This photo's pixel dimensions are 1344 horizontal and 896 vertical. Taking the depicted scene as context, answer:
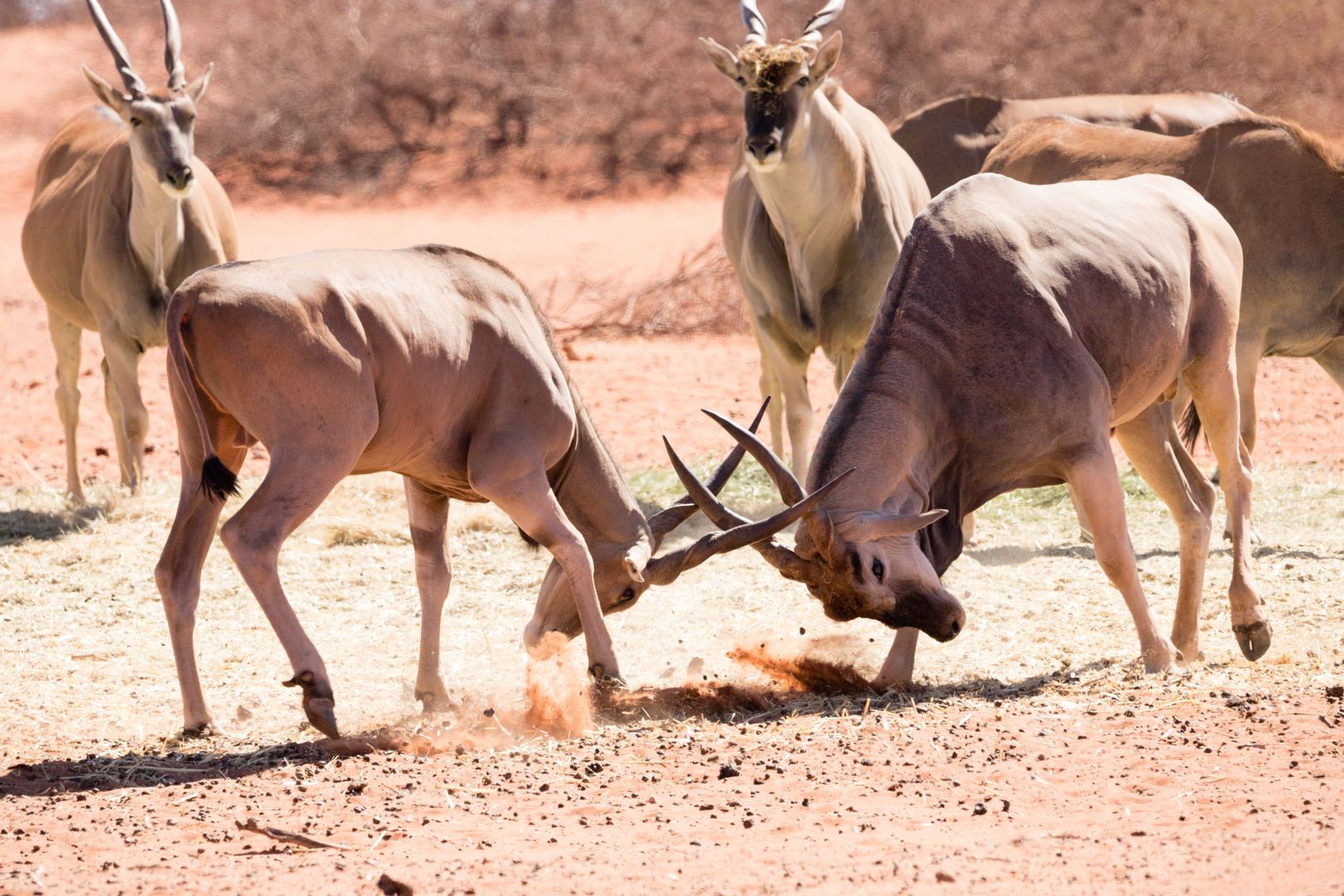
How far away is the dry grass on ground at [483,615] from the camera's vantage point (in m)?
5.62

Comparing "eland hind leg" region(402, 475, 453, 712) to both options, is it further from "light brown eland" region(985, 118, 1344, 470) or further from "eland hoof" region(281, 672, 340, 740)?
"light brown eland" region(985, 118, 1344, 470)

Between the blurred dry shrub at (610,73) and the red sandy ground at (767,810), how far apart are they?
1893 cm

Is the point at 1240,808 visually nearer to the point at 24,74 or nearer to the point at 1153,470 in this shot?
the point at 1153,470

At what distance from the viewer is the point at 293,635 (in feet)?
15.2

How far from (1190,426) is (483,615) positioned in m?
4.07

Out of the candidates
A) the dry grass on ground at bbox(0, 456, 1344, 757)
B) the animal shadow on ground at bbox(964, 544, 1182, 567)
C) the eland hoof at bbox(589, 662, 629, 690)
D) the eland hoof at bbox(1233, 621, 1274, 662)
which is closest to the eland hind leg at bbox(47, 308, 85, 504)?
the dry grass on ground at bbox(0, 456, 1344, 757)

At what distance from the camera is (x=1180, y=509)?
234 inches

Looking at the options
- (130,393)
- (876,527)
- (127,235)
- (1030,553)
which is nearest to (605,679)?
(876,527)

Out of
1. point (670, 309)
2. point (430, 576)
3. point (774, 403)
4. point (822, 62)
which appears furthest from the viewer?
point (670, 309)

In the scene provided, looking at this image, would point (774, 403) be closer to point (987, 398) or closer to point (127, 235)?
point (127, 235)

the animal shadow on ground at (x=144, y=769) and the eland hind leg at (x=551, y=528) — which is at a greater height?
the eland hind leg at (x=551, y=528)

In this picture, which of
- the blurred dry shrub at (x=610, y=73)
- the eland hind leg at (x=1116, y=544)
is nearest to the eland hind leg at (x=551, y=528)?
the eland hind leg at (x=1116, y=544)

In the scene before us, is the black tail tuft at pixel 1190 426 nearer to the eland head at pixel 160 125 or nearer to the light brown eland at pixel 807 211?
the light brown eland at pixel 807 211

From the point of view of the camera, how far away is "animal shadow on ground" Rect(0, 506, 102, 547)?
334 inches
